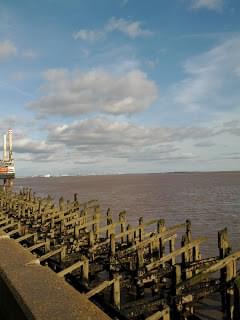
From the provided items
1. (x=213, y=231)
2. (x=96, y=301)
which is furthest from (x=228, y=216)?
(x=96, y=301)

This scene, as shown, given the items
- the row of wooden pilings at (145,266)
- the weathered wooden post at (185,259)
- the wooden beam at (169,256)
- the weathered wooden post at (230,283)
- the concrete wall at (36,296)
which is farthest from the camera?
the weathered wooden post at (185,259)

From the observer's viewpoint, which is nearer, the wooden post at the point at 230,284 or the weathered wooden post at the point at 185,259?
the wooden post at the point at 230,284

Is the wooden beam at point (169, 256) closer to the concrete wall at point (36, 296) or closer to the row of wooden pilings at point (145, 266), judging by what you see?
the row of wooden pilings at point (145, 266)

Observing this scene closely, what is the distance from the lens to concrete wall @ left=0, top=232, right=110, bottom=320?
17.8 feet

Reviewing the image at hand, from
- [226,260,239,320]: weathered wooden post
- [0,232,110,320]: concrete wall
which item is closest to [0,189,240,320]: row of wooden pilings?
[226,260,239,320]: weathered wooden post

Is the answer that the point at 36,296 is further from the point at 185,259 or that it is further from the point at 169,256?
the point at 185,259

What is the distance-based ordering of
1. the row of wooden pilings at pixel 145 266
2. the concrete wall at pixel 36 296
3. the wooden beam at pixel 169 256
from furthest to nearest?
the wooden beam at pixel 169 256
the row of wooden pilings at pixel 145 266
the concrete wall at pixel 36 296

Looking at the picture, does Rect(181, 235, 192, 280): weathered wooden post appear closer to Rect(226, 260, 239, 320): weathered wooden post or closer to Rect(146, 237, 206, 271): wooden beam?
Rect(146, 237, 206, 271): wooden beam

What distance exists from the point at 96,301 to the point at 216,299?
18.7 feet

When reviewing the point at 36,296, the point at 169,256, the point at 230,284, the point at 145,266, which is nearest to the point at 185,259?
the point at 169,256

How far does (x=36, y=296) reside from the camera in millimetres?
6012

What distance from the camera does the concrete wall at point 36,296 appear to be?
5.44m

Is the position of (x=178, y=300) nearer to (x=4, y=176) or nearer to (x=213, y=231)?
(x=213, y=231)

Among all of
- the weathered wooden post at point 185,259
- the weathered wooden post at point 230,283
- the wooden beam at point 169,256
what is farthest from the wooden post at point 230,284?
the weathered wooden post at point 185,259
